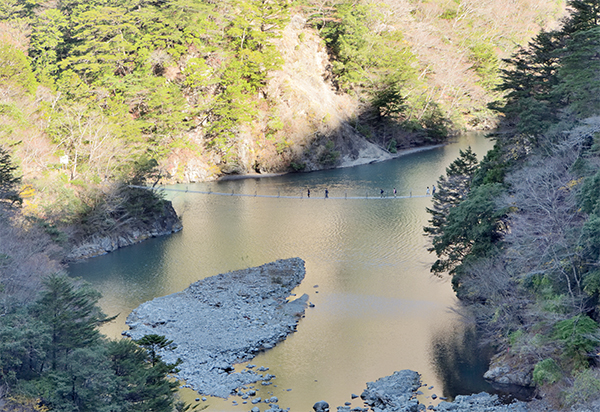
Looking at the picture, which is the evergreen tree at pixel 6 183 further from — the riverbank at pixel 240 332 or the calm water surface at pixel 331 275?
the riverbank at pixel 240 332

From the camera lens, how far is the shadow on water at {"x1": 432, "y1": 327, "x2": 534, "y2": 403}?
14.6m

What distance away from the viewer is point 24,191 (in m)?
24.7

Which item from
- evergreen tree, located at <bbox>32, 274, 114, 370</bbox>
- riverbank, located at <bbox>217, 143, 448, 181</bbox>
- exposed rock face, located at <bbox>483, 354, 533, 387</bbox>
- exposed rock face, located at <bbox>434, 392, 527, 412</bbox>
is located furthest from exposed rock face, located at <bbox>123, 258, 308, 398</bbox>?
riverbank, located at <bbox>217, 143, 448, 181</bbox>

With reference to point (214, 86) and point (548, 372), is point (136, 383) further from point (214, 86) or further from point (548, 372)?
point (214, 86)

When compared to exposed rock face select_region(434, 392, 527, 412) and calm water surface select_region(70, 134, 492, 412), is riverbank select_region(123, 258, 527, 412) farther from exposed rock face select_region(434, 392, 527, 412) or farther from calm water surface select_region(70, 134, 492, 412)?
calm water surface select_region(70, 134, 492, 412)

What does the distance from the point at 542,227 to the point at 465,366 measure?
415cm

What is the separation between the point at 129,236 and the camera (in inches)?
1109

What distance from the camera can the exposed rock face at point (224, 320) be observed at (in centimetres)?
1623

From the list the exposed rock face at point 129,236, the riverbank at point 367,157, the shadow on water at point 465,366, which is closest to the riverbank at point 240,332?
the shadow on water at point 465,366

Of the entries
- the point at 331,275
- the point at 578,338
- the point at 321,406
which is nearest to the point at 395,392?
the point at 321,406

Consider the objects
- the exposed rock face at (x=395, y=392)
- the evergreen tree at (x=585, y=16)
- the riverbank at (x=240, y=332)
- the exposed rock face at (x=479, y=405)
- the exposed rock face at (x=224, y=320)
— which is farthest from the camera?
the evergreen tree at (x=585, y=16)

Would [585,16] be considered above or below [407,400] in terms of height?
above

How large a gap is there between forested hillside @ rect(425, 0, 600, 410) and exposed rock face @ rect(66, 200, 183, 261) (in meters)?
14.1

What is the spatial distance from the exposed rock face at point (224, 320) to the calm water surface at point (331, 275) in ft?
1.68
